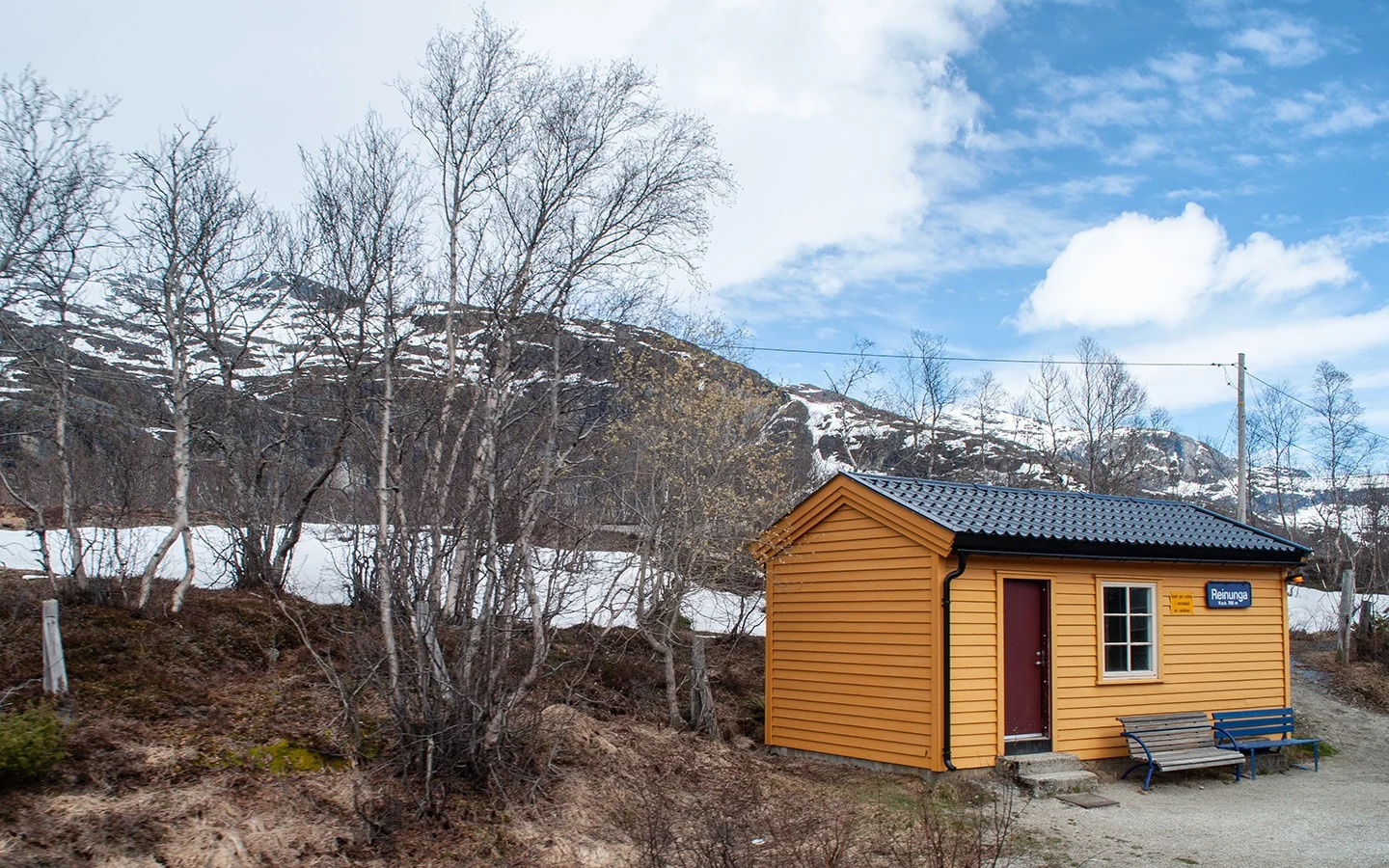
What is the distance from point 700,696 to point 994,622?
3792mm

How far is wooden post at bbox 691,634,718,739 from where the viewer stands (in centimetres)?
1217

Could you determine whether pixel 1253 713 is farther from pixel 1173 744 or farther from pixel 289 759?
pixel 289 759

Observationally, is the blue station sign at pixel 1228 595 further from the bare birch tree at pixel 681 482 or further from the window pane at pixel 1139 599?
the bare birch tree at pixel 681 482

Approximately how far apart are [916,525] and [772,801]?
3.25 meters

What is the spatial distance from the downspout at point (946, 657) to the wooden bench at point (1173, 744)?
2297mm

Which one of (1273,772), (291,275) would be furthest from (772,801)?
(291,275)

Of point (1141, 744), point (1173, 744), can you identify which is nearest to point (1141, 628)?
point (1173, 744)

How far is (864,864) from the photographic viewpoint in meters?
6.55

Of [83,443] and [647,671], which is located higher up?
[83,443]

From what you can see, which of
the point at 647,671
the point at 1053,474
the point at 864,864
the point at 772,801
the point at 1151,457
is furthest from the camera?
the point at 1151,457

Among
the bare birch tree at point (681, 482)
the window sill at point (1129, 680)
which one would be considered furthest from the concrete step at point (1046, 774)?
the bare birch tree at point (681, 482)

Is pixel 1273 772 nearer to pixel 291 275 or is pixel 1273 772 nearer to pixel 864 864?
pixel 864 864

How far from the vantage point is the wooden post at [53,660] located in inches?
317

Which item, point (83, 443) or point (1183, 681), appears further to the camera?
point (83, 443)
